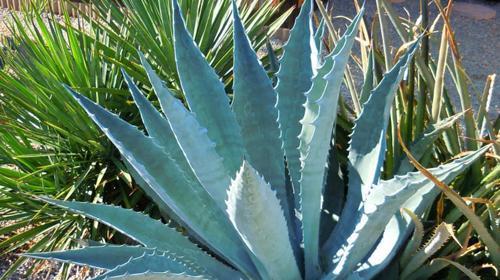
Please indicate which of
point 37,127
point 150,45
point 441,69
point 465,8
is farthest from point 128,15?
point 465,8

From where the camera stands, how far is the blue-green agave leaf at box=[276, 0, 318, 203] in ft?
5.90

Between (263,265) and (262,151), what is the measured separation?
0.31 metres

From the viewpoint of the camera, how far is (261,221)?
1.45 m

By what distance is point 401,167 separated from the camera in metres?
1.80

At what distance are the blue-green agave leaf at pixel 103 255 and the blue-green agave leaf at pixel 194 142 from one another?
242 mm

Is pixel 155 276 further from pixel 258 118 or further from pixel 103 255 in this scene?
pixel 258 118

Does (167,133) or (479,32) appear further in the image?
(479,32)

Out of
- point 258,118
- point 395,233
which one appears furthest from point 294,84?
point 395,233

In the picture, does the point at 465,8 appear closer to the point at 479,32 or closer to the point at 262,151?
the point at 479,32

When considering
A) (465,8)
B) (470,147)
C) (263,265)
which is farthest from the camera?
(465,8)

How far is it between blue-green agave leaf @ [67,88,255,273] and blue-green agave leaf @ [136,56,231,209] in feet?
0.34

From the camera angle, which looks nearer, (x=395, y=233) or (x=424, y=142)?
(x=395, y=233)

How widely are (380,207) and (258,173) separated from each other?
0.29 meters

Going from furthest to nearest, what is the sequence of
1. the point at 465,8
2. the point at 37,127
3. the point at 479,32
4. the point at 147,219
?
the point at 465,8
the point at 479,32
the point at 37,127
the point at 147,219
